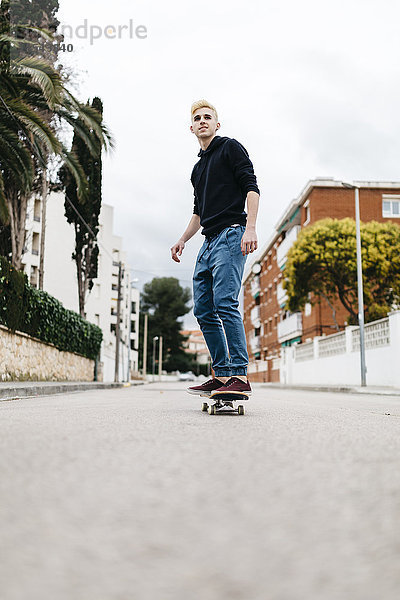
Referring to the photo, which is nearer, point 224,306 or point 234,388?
point 234,388

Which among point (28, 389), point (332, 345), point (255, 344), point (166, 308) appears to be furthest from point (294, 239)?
point (166, 308)

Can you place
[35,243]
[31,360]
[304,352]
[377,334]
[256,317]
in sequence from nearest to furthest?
[31,360], [377,334], [304,352], [35,243], [256,317]

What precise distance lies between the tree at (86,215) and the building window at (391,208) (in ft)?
60.7

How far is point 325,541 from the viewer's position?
3.84 ft

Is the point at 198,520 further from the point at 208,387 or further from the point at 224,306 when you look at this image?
the point at 208,387

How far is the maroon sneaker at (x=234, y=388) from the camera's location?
4531 millimetres

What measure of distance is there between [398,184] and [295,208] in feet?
22.3

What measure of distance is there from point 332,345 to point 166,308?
2514 inches

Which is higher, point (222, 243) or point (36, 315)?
point (36, 315)

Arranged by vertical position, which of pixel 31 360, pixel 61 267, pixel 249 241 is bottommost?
pixel 31 360

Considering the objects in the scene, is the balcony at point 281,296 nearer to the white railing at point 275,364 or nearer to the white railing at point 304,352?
the white railing at point 275,364

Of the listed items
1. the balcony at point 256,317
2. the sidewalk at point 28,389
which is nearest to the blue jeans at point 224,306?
the sidewalk at point 28,389

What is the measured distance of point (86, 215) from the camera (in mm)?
26094

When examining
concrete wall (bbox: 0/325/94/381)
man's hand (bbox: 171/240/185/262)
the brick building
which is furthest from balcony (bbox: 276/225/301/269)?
man's hand (bbox: 171/240/185/262)
